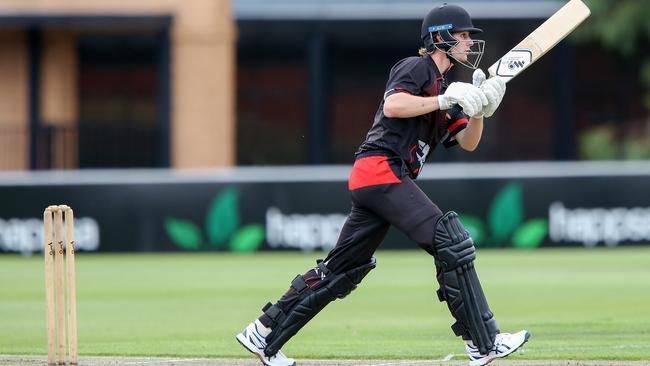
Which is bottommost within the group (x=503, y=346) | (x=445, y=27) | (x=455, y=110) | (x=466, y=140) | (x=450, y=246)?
(x=503, y=346)

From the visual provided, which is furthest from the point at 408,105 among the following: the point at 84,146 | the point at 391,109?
the point at 84,146

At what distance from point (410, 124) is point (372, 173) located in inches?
13.2

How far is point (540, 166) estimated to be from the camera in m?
19.7

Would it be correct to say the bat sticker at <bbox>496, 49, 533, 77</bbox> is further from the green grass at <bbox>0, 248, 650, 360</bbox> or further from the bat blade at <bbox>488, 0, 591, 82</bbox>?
the green grass at <bbox>0, 248, 650, 360</bbox>

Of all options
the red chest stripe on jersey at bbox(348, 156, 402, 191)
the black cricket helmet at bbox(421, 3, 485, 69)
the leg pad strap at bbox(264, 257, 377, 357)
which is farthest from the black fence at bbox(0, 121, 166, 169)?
the black cricket helmet at bbox(421, 3, 485, 69)

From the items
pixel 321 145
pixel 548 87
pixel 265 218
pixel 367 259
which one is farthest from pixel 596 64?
pixel 367 259

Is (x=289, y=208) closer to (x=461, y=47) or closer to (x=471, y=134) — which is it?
(x=471, y=134)

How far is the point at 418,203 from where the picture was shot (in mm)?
7266

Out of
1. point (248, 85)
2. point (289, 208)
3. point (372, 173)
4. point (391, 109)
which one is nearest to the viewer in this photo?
point (391, 109)

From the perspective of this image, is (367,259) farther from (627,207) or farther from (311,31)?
(311,31)

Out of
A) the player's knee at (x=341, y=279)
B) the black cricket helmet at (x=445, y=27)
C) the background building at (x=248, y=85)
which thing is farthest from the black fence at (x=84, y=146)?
the black cricket helmet at (x=445, y=27)

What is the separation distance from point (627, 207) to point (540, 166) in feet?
4.88

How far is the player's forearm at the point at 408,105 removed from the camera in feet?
23.4

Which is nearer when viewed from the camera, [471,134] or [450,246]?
[450,246]
